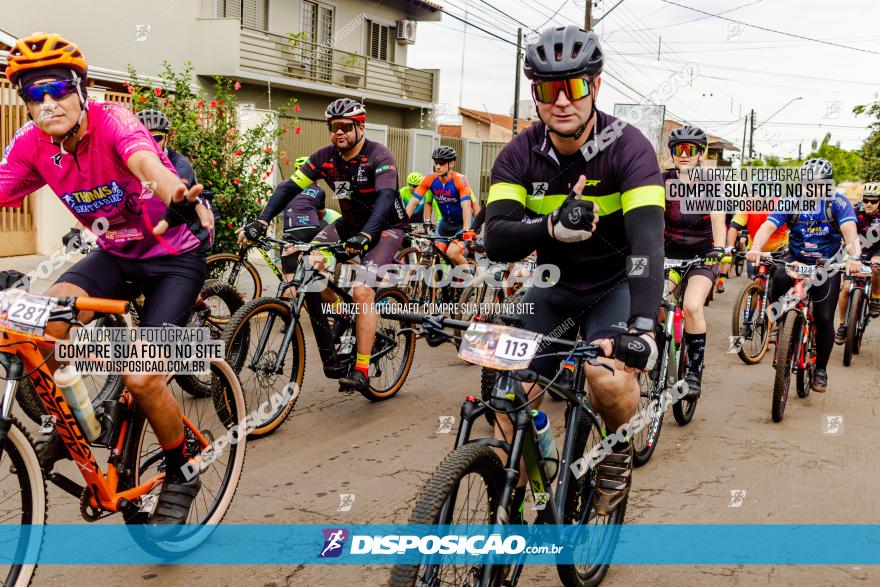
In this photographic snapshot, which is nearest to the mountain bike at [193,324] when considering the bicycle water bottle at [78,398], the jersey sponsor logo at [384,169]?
the bicycle water bottle at [78,398]

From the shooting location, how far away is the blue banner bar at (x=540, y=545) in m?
3.67

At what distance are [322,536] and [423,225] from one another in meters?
7.14

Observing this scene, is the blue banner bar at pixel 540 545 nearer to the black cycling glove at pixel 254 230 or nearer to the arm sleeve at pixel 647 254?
the arm sleeve at pixel 647 254

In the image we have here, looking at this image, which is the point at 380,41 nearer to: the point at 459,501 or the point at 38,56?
the point at 38,56

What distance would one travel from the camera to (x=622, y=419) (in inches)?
135

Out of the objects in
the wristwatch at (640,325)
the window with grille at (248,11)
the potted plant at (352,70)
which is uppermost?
the window with grille at (248,11)

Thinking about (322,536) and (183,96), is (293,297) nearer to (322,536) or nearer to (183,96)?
(322,536)

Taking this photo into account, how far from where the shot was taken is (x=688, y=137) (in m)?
6.98

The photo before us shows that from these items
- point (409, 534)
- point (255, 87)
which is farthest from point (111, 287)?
point (255, 87)

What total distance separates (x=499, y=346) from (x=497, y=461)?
15.7 inches

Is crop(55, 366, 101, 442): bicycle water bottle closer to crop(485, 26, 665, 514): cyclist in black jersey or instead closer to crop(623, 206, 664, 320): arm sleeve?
crop(485, 26, 665, 514): cyclist in black jersey

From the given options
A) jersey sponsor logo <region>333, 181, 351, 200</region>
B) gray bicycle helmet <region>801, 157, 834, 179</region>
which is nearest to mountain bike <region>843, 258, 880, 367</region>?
gray bicycle helmet <region>801, 157, 834, 179</region>

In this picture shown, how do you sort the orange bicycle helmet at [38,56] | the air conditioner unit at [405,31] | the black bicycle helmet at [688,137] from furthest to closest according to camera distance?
1. the air conditioner unit at [405,31]
2. the black bicycle helmet at [688,137]
3. the orange bicycle helmet at [38,56]

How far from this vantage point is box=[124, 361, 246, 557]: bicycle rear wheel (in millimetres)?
3701
